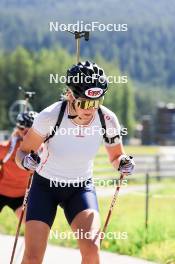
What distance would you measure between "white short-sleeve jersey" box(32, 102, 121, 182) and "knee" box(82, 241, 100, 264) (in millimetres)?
622

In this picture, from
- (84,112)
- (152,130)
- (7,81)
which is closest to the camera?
(84,112)

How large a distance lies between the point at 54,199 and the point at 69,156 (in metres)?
0.41

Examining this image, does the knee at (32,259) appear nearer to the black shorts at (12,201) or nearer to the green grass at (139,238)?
the green grass at (139,238)

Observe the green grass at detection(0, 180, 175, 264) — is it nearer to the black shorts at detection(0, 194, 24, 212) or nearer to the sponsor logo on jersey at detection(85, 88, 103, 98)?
the black shorts at detection(0, 194, 24, 212)

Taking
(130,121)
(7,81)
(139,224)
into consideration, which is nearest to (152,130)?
(130,121)

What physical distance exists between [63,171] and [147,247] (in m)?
3.37

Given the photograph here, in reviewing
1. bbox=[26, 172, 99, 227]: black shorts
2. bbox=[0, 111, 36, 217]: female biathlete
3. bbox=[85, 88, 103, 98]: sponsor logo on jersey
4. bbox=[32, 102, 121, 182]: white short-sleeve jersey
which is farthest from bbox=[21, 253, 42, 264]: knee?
bbox=[0, 111, 36, 217]: female biathlete

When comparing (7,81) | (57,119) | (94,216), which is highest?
(7,81)

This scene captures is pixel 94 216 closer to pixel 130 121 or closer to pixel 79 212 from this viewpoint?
pixel 79 212

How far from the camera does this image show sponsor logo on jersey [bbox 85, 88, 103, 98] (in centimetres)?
563

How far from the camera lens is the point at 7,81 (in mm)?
86312

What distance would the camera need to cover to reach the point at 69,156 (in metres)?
5.79

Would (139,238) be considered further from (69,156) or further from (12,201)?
(69,156)

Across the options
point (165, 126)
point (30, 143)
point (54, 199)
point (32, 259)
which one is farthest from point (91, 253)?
point (165, 126)
